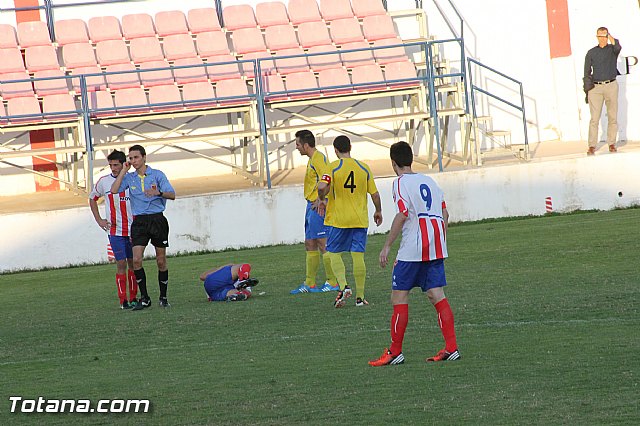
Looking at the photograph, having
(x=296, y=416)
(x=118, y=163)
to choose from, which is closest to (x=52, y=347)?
(x=118, y=163)

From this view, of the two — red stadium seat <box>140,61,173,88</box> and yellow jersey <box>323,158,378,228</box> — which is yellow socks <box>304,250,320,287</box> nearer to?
yellow jersey <box>323,158,378,228</box>

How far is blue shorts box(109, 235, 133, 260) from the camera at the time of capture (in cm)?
1222

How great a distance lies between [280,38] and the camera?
21.8 metres

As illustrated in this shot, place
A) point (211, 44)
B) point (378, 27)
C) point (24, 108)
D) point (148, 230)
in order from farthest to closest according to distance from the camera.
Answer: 1. point (378, 27)
2. point (211, 44)
3. point (24, 108)
4. point (148, 230)

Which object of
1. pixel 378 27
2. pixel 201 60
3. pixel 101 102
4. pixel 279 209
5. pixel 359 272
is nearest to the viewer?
pixel 359 272

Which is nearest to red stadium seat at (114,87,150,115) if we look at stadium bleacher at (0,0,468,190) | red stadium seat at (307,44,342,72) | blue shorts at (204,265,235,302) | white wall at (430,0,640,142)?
stadium bleacher at (0,0,468,190)

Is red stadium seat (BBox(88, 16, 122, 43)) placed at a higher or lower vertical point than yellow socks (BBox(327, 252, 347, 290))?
higher

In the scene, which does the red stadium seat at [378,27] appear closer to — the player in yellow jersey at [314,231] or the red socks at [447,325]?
the player in yellow jersey at [314,231]

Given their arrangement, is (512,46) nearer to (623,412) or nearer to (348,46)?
(348,46)

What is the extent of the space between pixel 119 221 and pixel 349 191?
108 inches

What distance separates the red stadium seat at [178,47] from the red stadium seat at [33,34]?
2.38 metres

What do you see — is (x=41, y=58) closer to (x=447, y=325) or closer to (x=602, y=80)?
(x=602, y=80)

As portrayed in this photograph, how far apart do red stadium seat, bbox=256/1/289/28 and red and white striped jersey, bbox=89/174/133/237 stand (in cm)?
1067

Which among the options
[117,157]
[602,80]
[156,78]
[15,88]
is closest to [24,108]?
[15,88]
